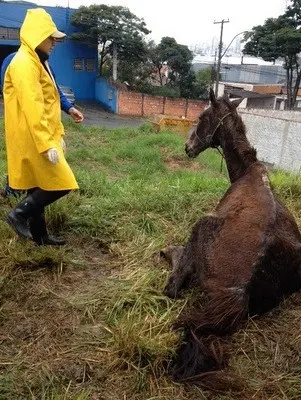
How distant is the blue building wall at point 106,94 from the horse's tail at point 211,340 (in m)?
29.1

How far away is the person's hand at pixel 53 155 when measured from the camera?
9.45 feet

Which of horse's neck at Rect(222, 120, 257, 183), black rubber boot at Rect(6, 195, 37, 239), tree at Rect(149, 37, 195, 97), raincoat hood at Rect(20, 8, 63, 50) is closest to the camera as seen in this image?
raincoat hood at Rect(20, 8, 63, 50)

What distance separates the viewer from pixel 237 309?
2.39m

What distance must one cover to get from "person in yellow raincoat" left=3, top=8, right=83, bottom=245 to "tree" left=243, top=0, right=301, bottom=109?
28636mm

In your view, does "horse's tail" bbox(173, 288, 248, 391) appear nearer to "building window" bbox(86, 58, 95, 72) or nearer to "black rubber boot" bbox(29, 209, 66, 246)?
"black rubber boot" bbox(29, 209, 66, 246)

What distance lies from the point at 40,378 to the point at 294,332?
61.0 inches

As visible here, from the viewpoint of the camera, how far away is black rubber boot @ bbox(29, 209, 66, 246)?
3.37m

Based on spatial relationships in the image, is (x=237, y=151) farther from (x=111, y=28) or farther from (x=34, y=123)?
(x=111, y=28)

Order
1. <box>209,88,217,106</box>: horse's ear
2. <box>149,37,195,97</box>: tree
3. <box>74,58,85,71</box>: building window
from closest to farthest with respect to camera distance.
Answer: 1. <box>209,88,217,106</box>: horse's ear
2. <box>149,37,195,97</box>: tree
3. <box>74,58,85,71</box>: building window

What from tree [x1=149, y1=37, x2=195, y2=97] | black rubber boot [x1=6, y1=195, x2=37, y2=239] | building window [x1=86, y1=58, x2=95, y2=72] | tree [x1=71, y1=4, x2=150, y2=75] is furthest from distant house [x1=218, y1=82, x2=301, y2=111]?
black rubber boot [x1=6, y1=195, x2=37, y2=239]

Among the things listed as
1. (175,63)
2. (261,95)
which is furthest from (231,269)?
(261,95)

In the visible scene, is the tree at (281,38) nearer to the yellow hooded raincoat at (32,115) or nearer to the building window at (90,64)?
the building window at (90,64)

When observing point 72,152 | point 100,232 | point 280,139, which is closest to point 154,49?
point 280,139

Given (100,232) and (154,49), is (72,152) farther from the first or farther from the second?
(154,49)
